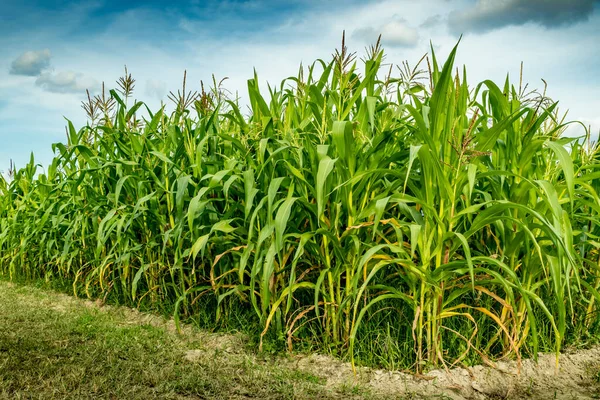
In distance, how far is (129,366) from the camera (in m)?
2.59

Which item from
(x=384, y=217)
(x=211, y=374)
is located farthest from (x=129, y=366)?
(x=384, y=217)

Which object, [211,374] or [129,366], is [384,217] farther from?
[129,366]

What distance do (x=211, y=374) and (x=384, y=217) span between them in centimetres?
123

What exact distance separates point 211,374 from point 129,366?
49cm

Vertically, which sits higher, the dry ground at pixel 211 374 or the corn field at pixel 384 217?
the corn field at pixel 384 217

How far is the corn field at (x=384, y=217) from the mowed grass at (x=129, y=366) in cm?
23

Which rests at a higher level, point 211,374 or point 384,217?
point 384,217

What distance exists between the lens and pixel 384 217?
258 cm

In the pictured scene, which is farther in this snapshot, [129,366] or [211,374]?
[129,366]

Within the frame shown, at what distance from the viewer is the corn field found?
7.16ft

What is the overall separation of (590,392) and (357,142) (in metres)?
1.79

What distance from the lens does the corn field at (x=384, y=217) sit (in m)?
2.18

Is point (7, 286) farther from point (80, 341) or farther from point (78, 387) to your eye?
point (78, 387)

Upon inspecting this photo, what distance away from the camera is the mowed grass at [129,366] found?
229 cm
